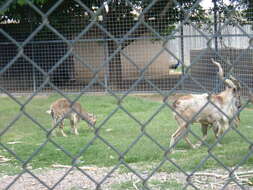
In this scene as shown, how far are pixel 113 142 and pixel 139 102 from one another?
5.17 metres

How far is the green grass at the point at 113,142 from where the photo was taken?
21.3 ft

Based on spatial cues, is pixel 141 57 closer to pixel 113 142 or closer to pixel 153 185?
pixel 113 142

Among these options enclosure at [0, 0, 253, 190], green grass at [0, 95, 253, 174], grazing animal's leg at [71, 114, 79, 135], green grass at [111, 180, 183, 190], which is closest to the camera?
enclosure at [0, 0, 253, 190]

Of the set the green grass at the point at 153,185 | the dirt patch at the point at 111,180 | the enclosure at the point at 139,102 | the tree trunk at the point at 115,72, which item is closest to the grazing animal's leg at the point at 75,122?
the enclosure at the point at 139,102

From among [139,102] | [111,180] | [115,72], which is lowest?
[139,102]

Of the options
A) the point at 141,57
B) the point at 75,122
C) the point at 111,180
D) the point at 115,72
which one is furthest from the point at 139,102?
the point at 111,180

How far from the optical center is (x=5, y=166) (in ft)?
21.4

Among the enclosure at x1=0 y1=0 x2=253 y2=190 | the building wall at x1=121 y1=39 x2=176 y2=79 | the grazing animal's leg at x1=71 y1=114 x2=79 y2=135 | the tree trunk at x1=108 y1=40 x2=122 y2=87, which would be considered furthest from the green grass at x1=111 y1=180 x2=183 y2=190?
the tree trunk at x1=108 y1=40 x2=122 y2=87

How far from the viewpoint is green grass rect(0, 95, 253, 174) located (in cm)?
649

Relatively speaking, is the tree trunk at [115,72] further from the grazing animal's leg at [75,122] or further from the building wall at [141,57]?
the grazing animal's leg at [75,122]

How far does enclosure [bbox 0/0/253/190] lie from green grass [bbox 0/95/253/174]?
0.9 inches

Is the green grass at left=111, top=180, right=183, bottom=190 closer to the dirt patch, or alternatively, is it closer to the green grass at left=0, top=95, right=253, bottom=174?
the dirt patch

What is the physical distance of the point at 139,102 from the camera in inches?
522

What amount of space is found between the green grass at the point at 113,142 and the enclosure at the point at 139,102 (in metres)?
0.02
